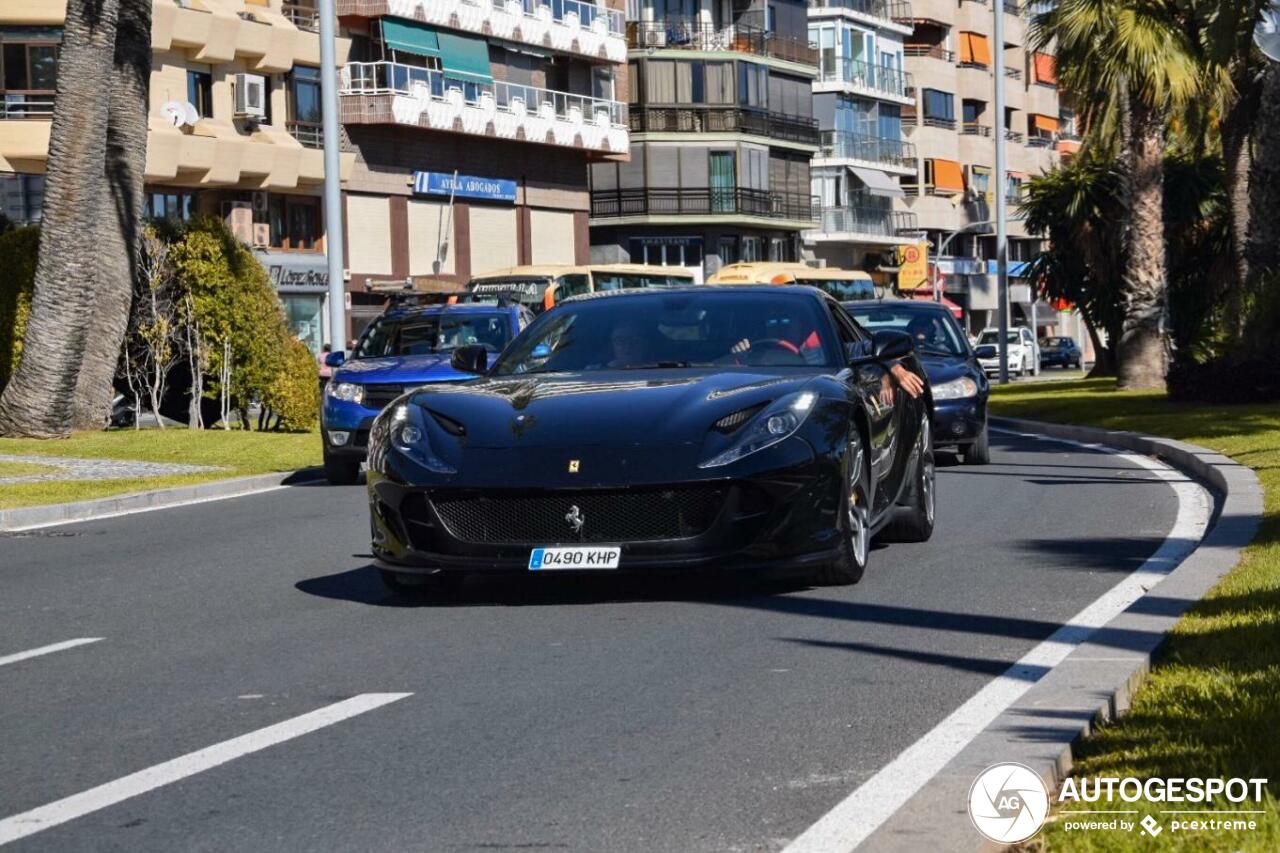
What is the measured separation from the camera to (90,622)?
9.74 m

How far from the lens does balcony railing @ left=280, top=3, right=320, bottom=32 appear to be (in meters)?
56.2

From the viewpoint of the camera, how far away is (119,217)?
27.3 metres

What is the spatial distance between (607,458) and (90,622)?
2473 mm

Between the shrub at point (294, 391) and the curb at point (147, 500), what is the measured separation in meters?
8.12

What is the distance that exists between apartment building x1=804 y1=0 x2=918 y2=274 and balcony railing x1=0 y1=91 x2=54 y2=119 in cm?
4315

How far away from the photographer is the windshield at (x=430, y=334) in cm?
2106

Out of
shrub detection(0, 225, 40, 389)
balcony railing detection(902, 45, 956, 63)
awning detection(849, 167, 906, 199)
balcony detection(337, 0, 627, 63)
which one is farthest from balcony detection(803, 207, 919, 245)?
shrub detection(0, 225, 40, 389)

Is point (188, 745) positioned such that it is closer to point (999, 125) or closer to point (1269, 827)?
point (1269, 827)

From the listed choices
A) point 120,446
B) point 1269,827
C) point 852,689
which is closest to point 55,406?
point 120,446

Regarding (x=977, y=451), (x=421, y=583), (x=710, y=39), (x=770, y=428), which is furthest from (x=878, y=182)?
(x=770, y=428)

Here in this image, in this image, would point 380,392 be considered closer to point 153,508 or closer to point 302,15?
point 153,508

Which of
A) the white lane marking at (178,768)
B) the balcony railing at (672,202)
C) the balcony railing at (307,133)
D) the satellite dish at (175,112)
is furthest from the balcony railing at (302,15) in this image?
the white lane marking at (178,768)

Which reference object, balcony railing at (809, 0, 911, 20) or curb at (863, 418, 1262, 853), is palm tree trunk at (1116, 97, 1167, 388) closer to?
curb at (863, 418, 1262, 853)

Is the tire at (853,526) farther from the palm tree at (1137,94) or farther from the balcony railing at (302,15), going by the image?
the balcony railing at (302,15)
